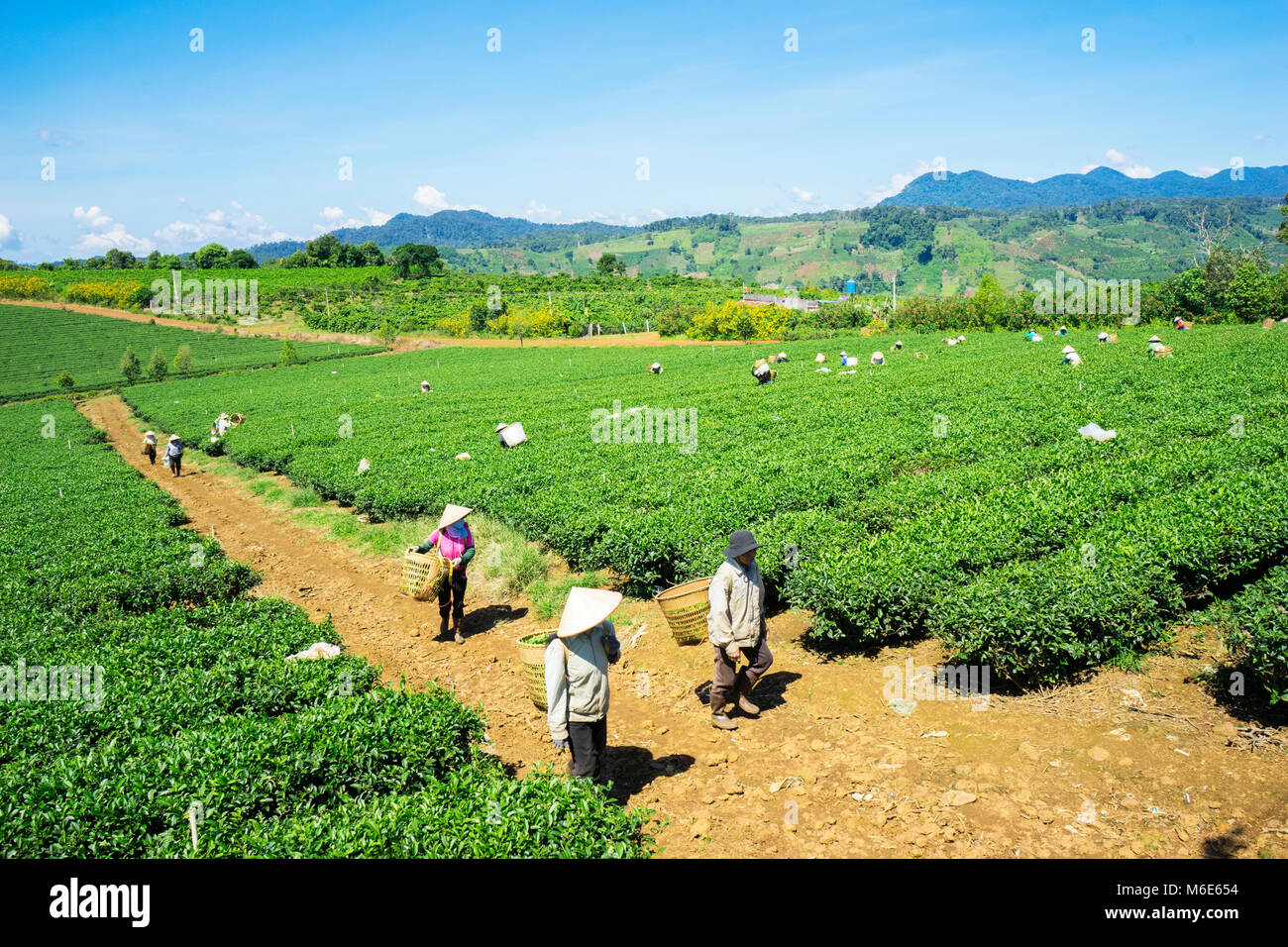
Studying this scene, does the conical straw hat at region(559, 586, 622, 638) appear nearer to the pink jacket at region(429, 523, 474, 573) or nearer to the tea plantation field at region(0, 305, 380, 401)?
the pink jacket at region(429, 523, 474, 573)

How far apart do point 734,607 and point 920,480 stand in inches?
280

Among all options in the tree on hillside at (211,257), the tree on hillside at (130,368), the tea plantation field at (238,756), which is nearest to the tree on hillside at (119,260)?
the tree on hillside at (211,257)

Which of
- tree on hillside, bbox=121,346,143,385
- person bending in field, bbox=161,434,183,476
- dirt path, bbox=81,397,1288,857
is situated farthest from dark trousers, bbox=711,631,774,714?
tree on hillside, bbox=121,346,143,385

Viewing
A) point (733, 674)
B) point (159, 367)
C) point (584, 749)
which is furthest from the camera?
point (159, 367)

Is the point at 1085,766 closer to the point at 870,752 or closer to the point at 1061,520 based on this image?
the point at 870,752

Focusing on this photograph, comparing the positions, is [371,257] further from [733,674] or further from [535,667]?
[733,674]

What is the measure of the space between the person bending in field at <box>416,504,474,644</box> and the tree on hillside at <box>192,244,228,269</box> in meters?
140

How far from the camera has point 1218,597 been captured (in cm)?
880

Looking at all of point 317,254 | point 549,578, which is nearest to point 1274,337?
point 549,578

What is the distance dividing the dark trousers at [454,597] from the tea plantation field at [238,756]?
68.9 inches

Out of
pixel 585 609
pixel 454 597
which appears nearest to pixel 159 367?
pixel 454 597

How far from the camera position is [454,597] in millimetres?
11273

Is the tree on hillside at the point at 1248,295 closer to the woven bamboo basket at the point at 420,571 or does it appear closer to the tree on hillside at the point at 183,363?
the woven bamboo basket at the point at 420,571

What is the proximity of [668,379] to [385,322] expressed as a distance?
59596mm
